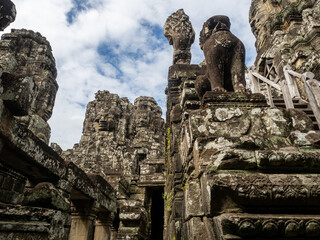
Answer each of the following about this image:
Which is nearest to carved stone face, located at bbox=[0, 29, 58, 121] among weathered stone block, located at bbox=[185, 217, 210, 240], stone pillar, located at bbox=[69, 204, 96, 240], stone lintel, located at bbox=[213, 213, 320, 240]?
stone pillar, located at bbox=[69, 204, 96, 240]

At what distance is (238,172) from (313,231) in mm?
607

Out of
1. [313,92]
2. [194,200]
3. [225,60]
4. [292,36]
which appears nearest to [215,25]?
[225,60]

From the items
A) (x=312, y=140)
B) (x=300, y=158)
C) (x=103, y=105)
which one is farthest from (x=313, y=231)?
(x=103, y=105)

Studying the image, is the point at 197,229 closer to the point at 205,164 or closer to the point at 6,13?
the point at 205,164

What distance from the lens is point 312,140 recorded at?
194 centimetres

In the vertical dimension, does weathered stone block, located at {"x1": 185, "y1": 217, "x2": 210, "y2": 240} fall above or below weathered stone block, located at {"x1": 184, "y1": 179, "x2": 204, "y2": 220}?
below

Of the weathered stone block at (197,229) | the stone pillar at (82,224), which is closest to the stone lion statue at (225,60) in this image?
the weathered stone block at (197,229)

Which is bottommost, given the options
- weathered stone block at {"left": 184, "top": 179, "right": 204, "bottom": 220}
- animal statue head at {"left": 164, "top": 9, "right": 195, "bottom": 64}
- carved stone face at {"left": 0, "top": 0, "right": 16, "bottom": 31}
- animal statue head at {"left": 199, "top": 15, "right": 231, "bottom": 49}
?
weathered stone block at {"left": 184, "top": 179, "right": 204, "bottom": 220}

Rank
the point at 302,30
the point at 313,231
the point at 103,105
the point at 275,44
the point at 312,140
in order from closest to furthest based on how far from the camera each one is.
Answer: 1. the point at 313,231
2. the point at 312,140
3. the point at 302,30
4. the point at 275,44
5. the point at 103,105

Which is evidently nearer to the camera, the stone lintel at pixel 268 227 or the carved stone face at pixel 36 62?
the stone lintel at pixel 268 227

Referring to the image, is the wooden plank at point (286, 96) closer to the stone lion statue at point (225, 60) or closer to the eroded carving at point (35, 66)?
the stone lion statue at point (225, 60)

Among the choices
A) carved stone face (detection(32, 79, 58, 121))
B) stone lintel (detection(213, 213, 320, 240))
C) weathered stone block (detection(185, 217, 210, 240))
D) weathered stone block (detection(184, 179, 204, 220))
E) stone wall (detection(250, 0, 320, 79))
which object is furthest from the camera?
stone wall (detection(250, 0, 320, 79))

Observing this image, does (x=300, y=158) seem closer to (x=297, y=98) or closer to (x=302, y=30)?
(x=297, y=98)

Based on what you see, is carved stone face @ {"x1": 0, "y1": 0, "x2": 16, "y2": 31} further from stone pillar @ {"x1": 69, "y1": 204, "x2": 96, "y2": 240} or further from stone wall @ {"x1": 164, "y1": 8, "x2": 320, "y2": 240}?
stone pillar @ {"x1": 69, "y1": 204, "x2": 96, "y2": 240}
